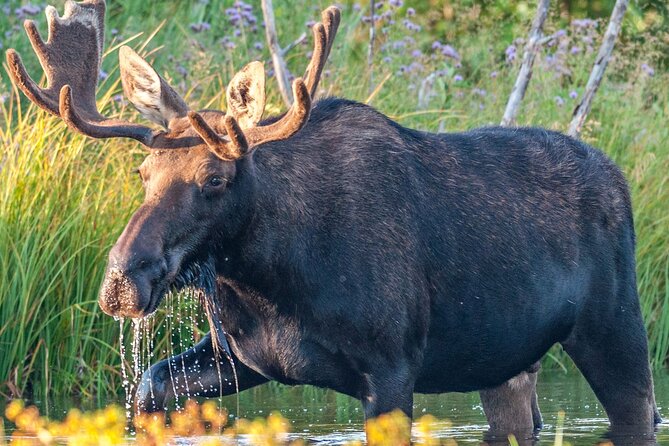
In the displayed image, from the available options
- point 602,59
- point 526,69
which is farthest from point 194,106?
point 602,59

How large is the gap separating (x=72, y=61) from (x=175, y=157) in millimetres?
947

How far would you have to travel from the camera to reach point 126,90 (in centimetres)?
562

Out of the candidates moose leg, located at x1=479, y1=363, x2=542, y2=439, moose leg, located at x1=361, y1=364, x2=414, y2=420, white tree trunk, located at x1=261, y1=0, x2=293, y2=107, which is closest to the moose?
moose leg, located at x1=361, y1=364, x2=414, y2=420

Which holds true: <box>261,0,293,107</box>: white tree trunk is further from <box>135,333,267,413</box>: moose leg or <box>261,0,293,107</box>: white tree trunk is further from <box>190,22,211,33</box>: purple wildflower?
<box>135,333,267,413</box>: moose leg

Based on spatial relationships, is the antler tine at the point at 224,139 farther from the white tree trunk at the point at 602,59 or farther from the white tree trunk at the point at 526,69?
the white tree trunk at the point at 602,59

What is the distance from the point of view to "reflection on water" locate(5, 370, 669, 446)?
6.65 meters

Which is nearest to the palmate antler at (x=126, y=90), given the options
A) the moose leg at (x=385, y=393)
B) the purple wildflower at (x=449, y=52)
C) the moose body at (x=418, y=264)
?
the moose body at (x=418, y=264)

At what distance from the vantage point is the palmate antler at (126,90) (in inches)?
201

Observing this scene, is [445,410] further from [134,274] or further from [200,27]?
[200,27]

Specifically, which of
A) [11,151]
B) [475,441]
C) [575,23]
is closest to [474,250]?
[475,441]

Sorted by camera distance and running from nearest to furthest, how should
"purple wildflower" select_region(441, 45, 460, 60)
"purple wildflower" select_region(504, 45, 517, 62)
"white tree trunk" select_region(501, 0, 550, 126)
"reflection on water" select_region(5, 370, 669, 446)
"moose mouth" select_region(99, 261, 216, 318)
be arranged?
"moose mouth" select_region(99, 261, 216, 318)
"reflection on water" select_region(5, 370, 669, 446)
"white tree trunk" select_region(501, 0, 550, 126)
"purple wildflower" select_region(504, 45, 517, 62)
"purple wildflower" select_region(441, 45, 460, 60)

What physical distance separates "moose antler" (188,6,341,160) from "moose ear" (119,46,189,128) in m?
0.27

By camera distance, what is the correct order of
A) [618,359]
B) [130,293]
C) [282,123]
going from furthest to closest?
[618,359] < [282,123] < [130,293]

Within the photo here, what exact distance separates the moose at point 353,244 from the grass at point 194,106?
2320mm
